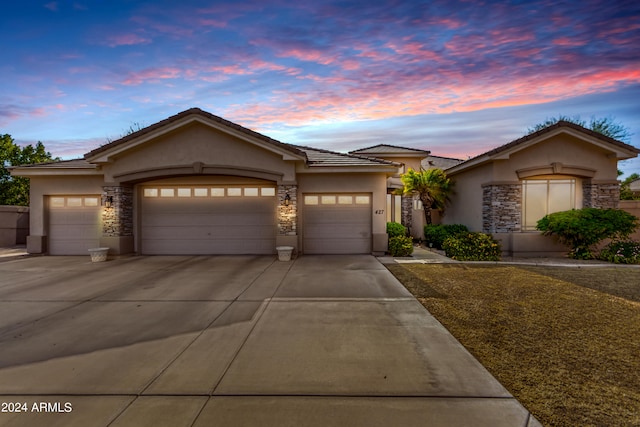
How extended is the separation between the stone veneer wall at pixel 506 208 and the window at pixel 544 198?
323 mm

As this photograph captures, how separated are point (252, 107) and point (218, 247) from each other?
923 centimetres

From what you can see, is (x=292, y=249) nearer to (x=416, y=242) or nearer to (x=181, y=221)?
(x=181, y=221)

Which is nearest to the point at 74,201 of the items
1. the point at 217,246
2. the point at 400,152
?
the point at 217,246

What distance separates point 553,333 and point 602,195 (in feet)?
39.9

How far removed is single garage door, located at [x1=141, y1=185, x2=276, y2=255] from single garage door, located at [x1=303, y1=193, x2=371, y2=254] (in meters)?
1.61

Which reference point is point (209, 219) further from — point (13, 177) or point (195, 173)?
→ point (13, 177)

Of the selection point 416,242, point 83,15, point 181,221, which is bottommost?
point 416,242

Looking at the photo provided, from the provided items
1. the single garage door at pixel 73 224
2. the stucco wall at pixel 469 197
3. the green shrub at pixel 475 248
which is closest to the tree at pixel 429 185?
the stucco wall at pixel 469 197

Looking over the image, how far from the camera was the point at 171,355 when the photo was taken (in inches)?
175

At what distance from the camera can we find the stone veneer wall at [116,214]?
44.6 ft

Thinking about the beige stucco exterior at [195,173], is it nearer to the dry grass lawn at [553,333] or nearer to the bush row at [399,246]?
the bush row at [399,246]

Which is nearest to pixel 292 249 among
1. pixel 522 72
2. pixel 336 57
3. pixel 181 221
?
pixel 181 221

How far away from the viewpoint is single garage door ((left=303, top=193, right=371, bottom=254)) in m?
14.1

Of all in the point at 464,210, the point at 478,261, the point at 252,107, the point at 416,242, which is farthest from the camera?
the point at 416,242
